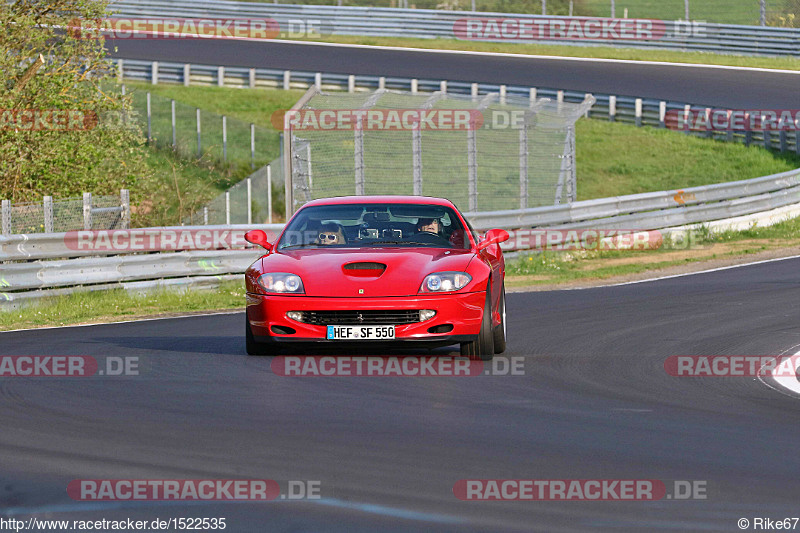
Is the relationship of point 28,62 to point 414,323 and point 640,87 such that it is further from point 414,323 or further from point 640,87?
point 640,87

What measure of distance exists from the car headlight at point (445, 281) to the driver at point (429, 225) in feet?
3.59

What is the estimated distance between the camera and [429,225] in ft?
37.8

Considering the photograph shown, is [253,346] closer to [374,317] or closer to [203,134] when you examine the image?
[374,317]

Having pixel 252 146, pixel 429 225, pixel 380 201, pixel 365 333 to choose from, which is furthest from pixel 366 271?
pixel 252 146

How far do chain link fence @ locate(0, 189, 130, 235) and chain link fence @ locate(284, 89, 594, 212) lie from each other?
3.63 m

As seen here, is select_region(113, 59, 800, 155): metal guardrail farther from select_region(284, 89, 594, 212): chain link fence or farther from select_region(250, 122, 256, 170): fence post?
select_region(250, 122, 256, 170): fence post

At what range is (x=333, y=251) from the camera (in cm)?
1092

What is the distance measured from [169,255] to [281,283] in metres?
7.41

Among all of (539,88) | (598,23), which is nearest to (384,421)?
(539,88)

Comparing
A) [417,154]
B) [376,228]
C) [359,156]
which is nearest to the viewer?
[376,228]

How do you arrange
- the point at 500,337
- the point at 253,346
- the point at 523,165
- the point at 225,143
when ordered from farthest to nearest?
the point at 225,143 → the point at 523,165 → the point at 500,337 → the point at 253,346

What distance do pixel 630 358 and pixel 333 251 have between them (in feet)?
8.55

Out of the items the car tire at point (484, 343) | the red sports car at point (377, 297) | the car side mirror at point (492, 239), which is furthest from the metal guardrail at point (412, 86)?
the car tire at point (484, 343)

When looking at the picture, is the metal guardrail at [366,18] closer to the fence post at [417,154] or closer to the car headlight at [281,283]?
the fence post at [417,154]
